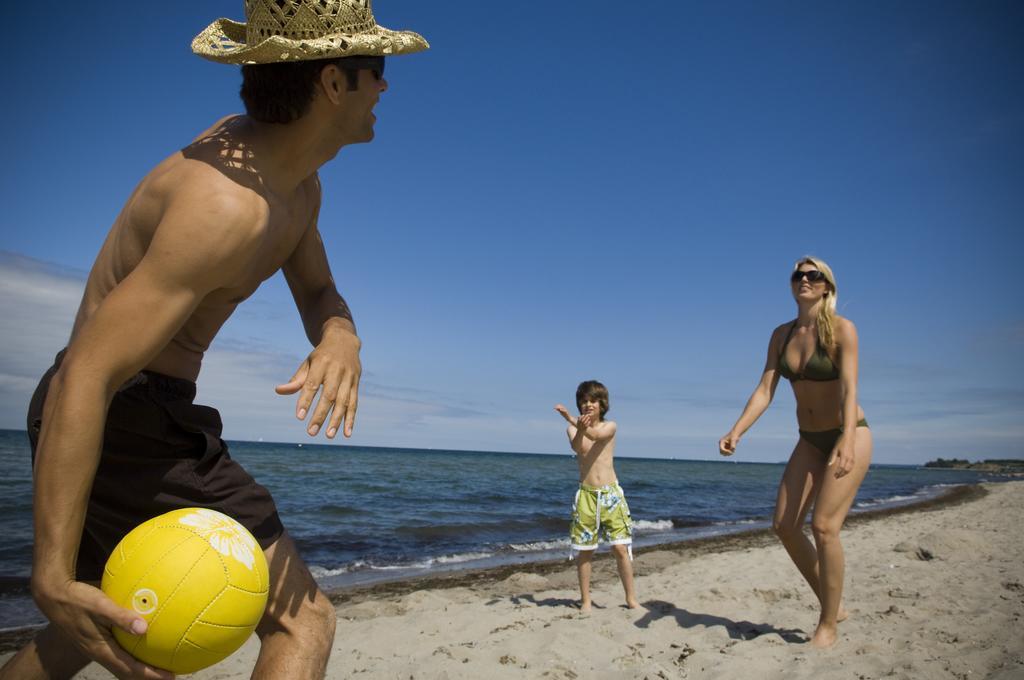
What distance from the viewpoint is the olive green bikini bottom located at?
5.11 meters

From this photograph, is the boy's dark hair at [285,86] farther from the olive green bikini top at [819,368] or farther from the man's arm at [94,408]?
the olive green bikini top at [819,368]

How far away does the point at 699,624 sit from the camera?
598 cm

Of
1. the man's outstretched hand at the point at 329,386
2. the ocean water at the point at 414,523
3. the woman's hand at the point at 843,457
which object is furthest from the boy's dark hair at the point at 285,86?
the ocean water at the point at 414,523

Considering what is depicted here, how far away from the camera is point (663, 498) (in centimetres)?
2430

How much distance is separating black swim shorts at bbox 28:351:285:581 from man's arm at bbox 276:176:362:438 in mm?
382

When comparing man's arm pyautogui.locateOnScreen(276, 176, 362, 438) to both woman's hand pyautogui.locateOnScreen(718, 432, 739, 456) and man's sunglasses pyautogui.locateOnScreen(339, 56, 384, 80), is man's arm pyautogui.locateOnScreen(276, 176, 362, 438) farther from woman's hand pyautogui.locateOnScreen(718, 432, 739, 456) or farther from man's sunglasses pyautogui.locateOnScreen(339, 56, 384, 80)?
woman's hand pyautogui.locateOnScreen(718, 432, 739, 456)

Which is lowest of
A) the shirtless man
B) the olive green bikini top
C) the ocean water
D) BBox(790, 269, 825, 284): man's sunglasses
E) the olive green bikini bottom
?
the ocean water

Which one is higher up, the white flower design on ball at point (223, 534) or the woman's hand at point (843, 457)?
the woman's hand at point (843, 457)

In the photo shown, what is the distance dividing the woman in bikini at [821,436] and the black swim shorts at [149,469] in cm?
399

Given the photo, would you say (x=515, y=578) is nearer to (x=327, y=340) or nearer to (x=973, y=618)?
(x=973, y=618)

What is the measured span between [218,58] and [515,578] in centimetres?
746

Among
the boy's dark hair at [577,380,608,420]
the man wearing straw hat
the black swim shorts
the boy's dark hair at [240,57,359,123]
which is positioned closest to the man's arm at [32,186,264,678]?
the man wearing straw hat

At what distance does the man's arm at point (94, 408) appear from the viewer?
155cm

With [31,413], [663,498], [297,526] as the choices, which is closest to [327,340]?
[31,413]
